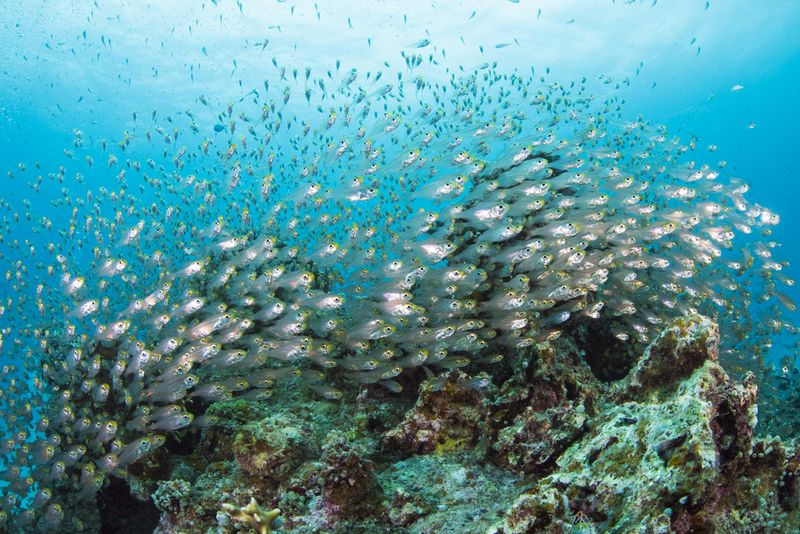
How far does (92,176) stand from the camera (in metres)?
92.8

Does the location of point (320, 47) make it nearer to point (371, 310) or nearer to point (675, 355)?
point (371, 310)

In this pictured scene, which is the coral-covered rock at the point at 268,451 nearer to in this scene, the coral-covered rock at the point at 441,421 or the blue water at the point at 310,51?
the coral-covered rock at the point at 441,421

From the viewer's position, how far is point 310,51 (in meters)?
40.6

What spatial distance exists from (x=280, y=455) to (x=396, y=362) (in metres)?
2.27

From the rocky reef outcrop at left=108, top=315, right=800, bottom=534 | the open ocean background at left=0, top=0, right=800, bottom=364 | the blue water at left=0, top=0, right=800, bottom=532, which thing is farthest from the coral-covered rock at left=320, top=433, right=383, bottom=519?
the open ocean background at left=0, top=0, right=800, bottom=364

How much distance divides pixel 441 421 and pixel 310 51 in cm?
4180

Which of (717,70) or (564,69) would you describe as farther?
(717,70)

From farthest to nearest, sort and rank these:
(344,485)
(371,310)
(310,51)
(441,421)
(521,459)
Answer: (310,51) → (371,310) → (441,421) → (521,459) → (344,485)

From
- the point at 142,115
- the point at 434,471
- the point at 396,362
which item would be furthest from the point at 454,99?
the point at 142,115

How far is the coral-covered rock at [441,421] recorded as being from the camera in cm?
534

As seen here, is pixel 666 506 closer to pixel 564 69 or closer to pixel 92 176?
pixel 564 69

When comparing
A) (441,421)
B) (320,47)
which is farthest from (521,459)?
(320,47)

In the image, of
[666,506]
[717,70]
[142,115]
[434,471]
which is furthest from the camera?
[717,70]

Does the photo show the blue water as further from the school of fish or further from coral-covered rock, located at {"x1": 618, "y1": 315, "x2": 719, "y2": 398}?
coral-covered rock, located at {"x1": 618, "y1": 315, "x2": 719, "y2": 398}
